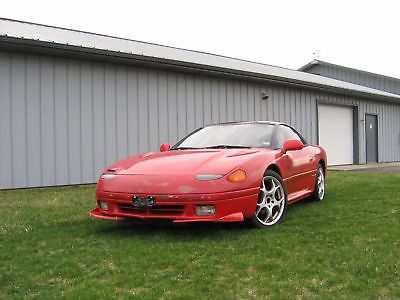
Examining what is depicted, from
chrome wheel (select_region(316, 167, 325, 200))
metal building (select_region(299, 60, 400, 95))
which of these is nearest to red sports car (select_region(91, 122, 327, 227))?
chrome wheel (select_region(316, 167, 325, 200))

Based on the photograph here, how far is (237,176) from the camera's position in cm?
383

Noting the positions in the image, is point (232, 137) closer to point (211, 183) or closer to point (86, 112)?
point (211, 183)

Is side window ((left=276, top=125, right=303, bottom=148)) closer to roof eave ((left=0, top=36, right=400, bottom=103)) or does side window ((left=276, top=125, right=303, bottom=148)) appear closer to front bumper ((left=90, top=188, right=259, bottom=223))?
front bumper ((left=90, top=188, right=259, bottom=223))

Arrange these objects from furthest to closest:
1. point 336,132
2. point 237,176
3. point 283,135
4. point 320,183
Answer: point 336,132
point 320,183
point 283,135
point 237,176

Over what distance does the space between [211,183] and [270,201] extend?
36.1 inches

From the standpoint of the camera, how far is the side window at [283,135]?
499cm

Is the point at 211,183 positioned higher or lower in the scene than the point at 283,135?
lower

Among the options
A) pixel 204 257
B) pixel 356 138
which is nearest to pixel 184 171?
pixel 204 257

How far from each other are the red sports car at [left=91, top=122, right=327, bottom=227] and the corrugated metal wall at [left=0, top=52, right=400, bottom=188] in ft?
13.2

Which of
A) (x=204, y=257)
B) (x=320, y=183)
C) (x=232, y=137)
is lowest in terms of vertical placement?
(x=204, y=257)

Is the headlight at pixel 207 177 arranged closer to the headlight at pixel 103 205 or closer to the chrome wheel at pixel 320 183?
the headlight at pixel 103 205

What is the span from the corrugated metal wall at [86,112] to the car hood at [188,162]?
408 centimetres

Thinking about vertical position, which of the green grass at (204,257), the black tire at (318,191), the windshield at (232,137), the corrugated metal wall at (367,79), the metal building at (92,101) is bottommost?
the green grass at (204,257)

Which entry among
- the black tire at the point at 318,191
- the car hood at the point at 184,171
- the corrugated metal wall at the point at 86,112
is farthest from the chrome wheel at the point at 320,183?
the corrugated metal wall at the point at 86,112
